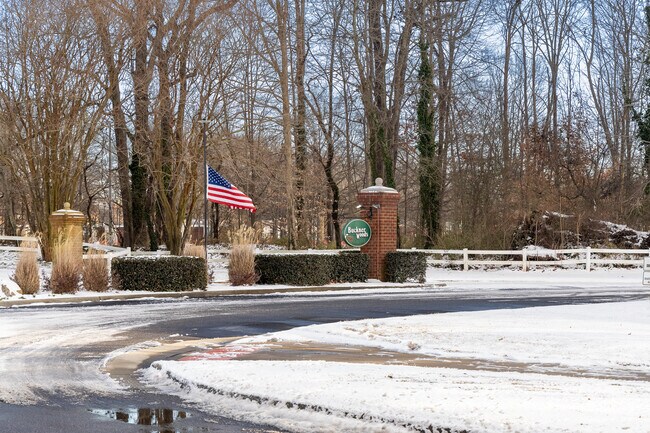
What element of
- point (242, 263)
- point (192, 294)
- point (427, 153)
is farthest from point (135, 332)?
point (427, 153)

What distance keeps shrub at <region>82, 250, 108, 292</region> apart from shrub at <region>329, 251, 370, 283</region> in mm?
7641

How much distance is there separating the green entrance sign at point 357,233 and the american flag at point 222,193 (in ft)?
10.6

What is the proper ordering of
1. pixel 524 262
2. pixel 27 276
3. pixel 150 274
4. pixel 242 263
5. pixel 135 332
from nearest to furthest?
pixel 135 332 → pixel 27 276 → pixel 150 274 → pixel 242 263 → pixel 524 262

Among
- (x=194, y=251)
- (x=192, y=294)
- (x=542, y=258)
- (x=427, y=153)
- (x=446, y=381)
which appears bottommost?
(x=446, y=381)

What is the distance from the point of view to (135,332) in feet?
53.3

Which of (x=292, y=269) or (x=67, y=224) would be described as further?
(x=67, y=224)

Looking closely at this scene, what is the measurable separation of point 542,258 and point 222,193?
15.8m

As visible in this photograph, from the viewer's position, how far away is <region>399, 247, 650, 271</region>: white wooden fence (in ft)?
121

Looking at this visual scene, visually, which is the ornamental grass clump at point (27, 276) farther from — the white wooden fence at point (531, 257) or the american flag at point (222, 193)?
the white wooden fence at point (531, 257)

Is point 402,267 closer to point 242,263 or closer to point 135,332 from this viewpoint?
point 242,263

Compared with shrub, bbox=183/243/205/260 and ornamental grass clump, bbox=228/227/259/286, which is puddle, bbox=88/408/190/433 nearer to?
ornamental grass clump, bbox=228/227/259/286

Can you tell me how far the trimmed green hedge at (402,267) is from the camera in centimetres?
3072

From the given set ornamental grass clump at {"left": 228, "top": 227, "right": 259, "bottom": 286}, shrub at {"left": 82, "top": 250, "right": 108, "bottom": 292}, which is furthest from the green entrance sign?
shrub at {"left": 82, "top": 250, "right": 108, "bottom": 292}

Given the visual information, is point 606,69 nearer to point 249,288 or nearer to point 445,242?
point 445,242
